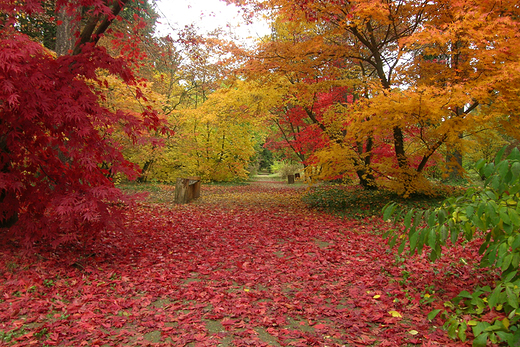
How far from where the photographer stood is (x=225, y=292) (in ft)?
12.6

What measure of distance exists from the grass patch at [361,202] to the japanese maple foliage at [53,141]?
591 cm

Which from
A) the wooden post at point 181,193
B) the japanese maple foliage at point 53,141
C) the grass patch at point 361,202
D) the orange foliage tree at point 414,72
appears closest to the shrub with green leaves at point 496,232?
the japanese maple foliage at point 53,141

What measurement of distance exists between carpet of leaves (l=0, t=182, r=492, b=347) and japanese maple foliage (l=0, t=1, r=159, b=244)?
519 mm

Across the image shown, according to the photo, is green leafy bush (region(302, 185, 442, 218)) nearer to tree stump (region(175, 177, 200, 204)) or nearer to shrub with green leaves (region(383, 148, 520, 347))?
tree stump (region(175, 177, 200, 204))

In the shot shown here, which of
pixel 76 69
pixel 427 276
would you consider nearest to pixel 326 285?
pixel 427 276

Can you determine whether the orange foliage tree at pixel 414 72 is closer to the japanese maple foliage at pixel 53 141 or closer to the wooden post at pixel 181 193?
the wooden post at pixel 181 193

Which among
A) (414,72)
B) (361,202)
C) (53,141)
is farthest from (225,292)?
(414,72)

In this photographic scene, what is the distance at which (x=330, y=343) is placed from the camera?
8.96 feet

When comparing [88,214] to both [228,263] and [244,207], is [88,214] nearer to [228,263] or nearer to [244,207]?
[228,263]

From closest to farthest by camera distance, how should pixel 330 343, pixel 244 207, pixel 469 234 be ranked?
1. pixel 469 234
2. pixel 330 343
3. pixel 244 207

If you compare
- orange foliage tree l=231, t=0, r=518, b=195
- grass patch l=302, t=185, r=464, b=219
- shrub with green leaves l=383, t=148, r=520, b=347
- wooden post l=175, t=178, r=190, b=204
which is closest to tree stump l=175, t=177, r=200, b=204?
wooden post l=175, t=178, r=190, b=204

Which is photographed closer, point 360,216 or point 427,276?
point 427,276

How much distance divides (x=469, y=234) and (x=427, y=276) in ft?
5.07

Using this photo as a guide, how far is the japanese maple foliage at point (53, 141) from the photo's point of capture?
377cm
